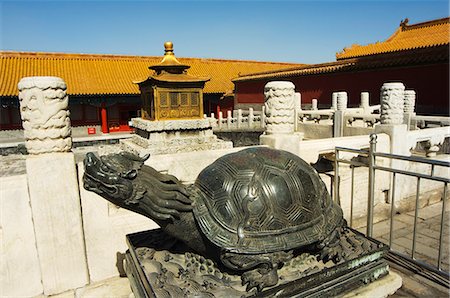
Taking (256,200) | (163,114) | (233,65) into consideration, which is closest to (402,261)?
(256,200)

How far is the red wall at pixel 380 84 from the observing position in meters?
12.4

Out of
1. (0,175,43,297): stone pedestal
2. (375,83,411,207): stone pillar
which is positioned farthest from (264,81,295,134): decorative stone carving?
(0,175,43,297): stone pedestal

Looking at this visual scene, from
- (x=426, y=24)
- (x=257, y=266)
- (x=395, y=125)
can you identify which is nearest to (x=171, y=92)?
(x=395, y=125)

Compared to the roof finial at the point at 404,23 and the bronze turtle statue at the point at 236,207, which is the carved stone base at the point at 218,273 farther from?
the roof finial at the point at 404,23

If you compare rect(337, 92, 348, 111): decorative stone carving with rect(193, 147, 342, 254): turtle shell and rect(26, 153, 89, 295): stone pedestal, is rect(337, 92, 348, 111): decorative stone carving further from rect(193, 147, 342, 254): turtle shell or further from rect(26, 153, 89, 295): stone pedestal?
rect(26, 153, 89, 295): stone pedestal

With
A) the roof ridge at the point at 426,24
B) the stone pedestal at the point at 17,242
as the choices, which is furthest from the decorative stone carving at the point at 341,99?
the roof ridge at the point at 426,24

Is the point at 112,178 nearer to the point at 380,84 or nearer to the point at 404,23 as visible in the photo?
the point at 380,84

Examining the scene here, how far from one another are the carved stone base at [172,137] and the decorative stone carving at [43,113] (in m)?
7.52

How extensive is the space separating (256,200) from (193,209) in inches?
18.7

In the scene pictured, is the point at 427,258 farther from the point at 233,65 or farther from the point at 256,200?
the point at 233,65

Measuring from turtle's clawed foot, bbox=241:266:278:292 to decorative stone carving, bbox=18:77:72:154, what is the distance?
2062 mm

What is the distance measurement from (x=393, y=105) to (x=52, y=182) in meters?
5.34

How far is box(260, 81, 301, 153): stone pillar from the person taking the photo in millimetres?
4066

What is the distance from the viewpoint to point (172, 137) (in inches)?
436
